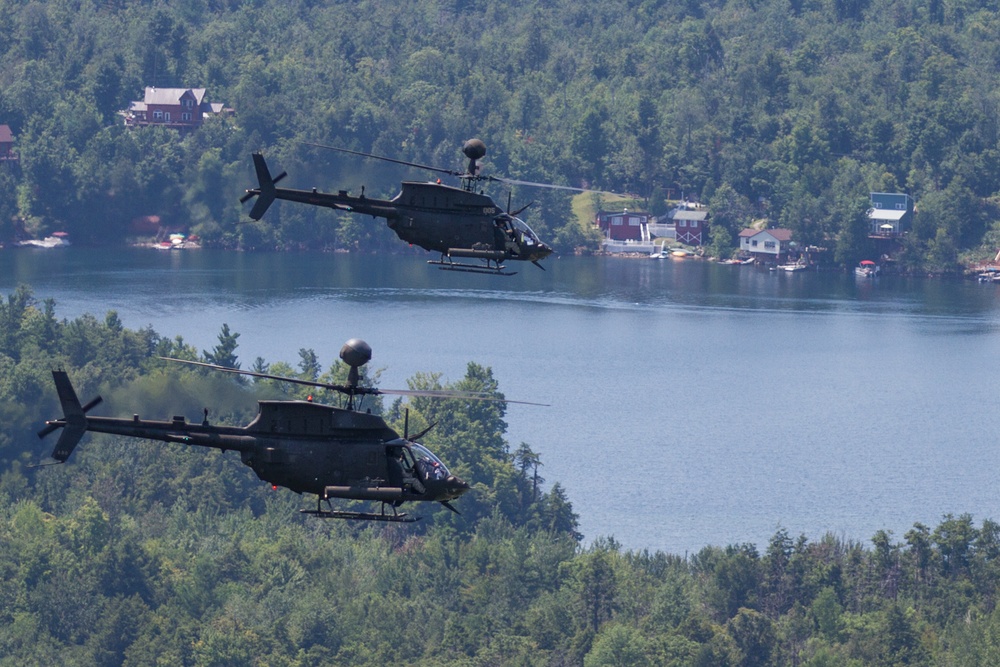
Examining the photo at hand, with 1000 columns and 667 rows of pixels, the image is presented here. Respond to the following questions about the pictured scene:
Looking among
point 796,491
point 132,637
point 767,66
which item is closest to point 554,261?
point 767,66

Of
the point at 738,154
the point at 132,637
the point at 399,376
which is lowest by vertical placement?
the point at 132,637

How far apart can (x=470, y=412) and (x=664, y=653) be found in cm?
3021

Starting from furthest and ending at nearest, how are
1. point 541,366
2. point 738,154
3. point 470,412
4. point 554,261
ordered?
point 738,154, point 554,261, point 541,366, point 470,412

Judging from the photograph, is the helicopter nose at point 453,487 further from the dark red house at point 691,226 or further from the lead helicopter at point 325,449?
the dark red house at point 691,226

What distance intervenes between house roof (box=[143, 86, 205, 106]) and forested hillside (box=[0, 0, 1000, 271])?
2.89 m

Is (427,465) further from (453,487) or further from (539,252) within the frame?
(539,252)

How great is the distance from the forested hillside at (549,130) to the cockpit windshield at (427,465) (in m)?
131

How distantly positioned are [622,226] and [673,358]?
4247 cm

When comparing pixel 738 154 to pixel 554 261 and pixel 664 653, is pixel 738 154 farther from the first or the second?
pixel 664 653

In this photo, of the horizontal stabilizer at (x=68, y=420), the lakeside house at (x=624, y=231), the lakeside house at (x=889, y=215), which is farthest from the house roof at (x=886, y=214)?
the horizontal stabilizer at (x=68, y=420)

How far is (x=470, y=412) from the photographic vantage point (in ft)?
349

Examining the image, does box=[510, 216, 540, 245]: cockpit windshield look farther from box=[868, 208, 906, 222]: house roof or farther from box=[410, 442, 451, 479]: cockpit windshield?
box=[868, 208, 906, 222]: house roof

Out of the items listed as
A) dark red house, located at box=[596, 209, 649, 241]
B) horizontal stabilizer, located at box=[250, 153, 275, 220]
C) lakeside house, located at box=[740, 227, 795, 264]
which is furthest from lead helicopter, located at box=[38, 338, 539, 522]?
dark red house, located at box=[596, 209, 649, 241]

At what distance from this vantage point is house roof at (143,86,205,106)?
617ft
